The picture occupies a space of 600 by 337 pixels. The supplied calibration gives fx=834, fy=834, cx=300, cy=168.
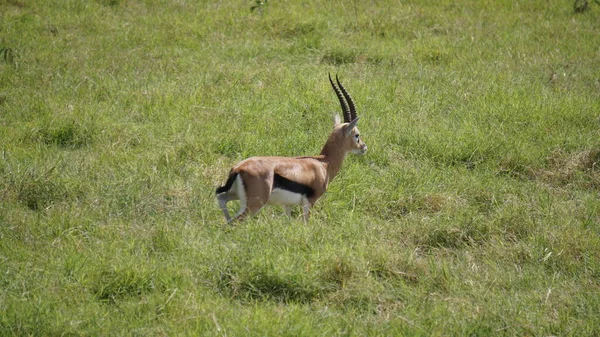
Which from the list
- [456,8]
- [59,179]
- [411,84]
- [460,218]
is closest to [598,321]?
[460,218]

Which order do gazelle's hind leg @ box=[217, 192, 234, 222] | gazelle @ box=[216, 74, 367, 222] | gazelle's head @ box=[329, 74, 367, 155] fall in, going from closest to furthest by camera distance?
gazelle @ box=[216, 74, 367, 222]
gazelle's hind leg @ box=[217, 192, 234, 222]
gazelle's head @ box=[329, 74, 367, 155]

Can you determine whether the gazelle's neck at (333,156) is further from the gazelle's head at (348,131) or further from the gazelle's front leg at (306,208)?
the gazelle's front leg at (306,208)

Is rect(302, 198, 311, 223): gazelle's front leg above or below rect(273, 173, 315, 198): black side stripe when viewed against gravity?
below

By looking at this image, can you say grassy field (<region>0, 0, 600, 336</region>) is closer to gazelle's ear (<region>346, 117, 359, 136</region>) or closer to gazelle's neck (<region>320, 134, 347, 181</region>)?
gazelle's neck (<region>320, 134, 347, 181</region>)

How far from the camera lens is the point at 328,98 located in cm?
825

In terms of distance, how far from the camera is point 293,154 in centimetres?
712

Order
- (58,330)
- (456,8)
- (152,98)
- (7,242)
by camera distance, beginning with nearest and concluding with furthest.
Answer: (58,330) < (7,242) < (152,98) < (456,8)

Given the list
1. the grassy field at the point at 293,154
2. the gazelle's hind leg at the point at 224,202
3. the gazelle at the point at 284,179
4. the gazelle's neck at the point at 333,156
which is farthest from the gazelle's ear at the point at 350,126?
the gazelle's hind leg at the point at 224,202

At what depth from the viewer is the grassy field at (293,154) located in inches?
181

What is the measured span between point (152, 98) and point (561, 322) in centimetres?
472

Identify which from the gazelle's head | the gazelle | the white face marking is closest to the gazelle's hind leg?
the gazelle

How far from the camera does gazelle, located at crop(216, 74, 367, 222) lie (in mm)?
5492

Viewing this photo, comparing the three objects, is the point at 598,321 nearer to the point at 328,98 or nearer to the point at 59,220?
the point at 59,220

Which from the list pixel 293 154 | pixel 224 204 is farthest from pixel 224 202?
pixel 293 154
